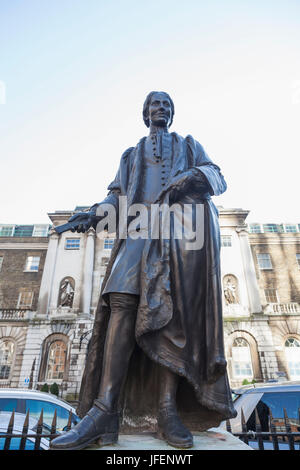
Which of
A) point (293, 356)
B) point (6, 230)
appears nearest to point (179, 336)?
point (293, 356)

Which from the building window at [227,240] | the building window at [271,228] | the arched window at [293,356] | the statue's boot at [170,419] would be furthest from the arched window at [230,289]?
the statue's boot at [170,419]

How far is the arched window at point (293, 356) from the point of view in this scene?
2241cm

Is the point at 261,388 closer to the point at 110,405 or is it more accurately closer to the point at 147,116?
the point at 110,405

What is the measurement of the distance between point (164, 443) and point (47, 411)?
4.67m

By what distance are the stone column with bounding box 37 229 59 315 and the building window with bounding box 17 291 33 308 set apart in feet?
9.94

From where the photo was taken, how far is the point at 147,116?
11.5ft

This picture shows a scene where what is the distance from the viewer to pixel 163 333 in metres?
2.21

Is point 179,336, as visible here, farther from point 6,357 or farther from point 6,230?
point 6,230

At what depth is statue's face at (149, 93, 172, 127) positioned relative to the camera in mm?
3289

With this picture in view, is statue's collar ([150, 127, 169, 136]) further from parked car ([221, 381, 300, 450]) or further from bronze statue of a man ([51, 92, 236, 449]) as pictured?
parked car ([221, 381, 300, 450])

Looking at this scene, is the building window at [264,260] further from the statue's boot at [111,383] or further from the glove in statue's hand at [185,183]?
the statue's boot at [111,383]

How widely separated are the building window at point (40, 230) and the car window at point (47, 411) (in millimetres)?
27423

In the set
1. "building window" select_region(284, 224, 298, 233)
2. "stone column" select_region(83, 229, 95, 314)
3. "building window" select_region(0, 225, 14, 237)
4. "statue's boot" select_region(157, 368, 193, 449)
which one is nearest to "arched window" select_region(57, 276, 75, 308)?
"stone column" select_region(83, 229, 95, 314)
